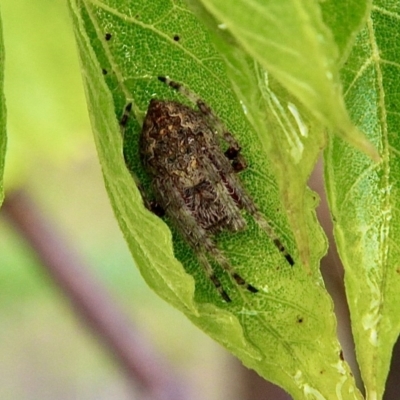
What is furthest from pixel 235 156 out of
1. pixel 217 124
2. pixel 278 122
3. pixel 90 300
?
pixel 90 300

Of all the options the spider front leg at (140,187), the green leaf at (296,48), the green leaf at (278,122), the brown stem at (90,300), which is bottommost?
the brown stem at (90,300)

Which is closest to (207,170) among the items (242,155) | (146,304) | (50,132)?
(242,155)

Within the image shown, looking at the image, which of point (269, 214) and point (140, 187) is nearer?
point (269, 214)

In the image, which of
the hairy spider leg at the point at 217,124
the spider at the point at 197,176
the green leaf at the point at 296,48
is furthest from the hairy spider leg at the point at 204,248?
the green leaf at the point at 296,48

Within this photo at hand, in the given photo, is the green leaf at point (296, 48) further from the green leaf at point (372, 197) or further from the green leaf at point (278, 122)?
the green leaf at point (372, 197)

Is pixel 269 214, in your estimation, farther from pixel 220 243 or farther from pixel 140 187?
Result: pixel 140 187

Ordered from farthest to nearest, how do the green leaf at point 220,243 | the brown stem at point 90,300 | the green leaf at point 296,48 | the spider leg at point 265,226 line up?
the brown stem at point 90,300, the spider leg at point 265,226, the green leaf at point 220,243, the green leaf at point 296,48

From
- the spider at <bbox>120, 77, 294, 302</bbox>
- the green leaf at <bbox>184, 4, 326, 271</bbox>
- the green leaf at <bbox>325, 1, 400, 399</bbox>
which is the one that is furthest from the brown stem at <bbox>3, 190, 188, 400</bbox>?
the green leaf at <bbox>184, 4, 326, 271</bbox>
